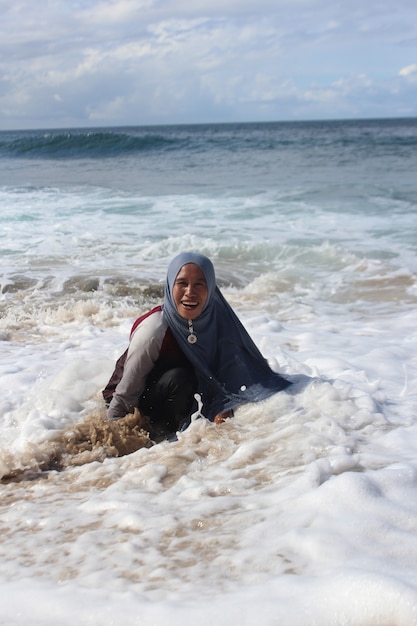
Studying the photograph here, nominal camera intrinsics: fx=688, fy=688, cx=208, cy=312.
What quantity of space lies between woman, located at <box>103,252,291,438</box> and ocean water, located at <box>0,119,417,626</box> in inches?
6.8

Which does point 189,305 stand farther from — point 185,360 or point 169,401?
point 169,401

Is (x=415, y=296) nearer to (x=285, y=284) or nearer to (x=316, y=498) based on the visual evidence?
(x=285, y=284)

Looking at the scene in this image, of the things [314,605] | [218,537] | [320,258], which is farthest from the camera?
[320,258]

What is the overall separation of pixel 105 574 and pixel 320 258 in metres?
8.35

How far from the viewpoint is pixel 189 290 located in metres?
3.75

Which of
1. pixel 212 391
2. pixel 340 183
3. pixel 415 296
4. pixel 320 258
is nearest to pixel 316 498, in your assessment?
pixel 212 391

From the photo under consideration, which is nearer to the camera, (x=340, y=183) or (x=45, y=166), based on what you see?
(x=340, y=183)

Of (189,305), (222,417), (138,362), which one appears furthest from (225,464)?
(189,305)

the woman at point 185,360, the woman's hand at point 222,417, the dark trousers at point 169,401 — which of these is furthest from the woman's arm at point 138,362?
the woman's hand at point 222,417

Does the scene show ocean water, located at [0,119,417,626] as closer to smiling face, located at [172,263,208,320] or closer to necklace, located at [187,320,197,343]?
necklace, located at [187,320,197,343]

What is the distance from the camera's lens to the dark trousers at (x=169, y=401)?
12.7ft

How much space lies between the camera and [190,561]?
245cm

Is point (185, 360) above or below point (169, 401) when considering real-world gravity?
above

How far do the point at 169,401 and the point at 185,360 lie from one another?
9.9 inches
